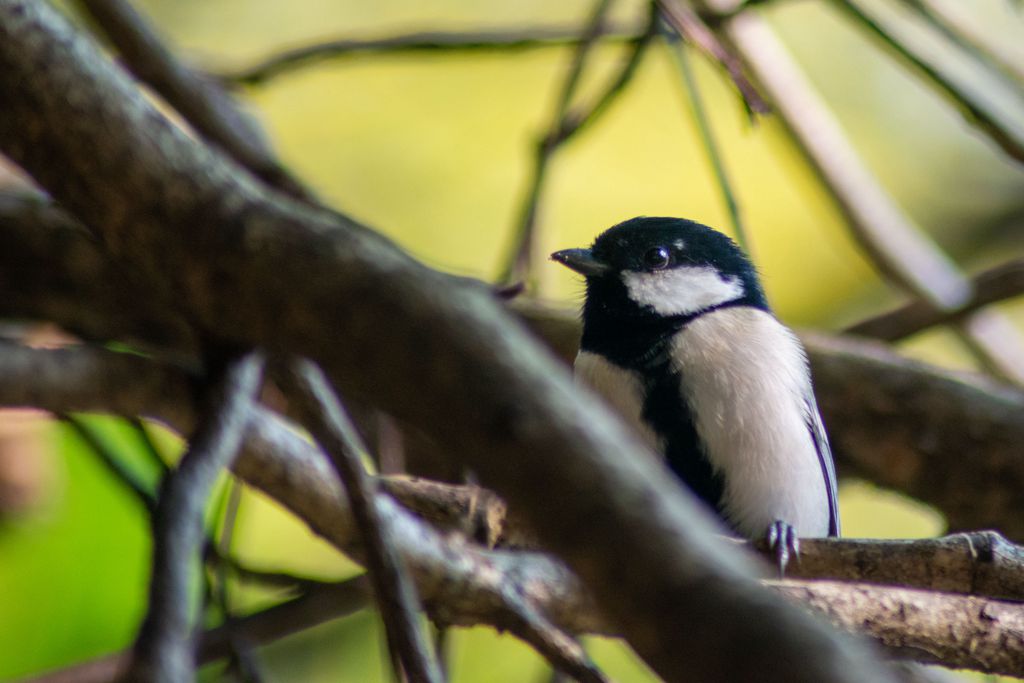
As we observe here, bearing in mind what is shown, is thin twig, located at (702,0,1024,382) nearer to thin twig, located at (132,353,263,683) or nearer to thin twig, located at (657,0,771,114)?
thin twig, located at (657,0,771,114)

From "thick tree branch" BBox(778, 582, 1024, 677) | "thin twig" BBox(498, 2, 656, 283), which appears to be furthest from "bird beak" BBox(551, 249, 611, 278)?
"thick tree branch" BBox(778, 582, 1024, 677)

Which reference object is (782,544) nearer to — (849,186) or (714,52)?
(714,52)

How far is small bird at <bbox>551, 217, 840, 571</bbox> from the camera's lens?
223cm

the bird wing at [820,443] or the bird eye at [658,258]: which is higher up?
the bird eye at [658,258]

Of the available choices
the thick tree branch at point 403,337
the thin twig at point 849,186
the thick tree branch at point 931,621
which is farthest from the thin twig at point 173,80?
the thin twig at point 849,186

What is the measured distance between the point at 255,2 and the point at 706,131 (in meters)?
3.69

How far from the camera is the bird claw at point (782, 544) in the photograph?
180 centimetres

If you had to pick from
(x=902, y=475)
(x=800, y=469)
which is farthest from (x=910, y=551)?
(x=902, y=475)

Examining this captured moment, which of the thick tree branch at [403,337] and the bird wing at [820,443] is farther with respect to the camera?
the bird wing at [820,443]

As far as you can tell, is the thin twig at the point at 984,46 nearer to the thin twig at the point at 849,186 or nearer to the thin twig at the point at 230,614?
the thin twig at the point at 849,186

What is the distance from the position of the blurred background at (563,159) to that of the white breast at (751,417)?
2.33 m

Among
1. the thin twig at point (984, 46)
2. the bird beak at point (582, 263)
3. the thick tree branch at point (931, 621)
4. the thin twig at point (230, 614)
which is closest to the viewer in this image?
the thick tree branch at point (931, 621)

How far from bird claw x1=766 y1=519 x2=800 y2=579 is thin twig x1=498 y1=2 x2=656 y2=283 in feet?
2.48

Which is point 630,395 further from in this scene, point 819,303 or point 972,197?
point 972,197
